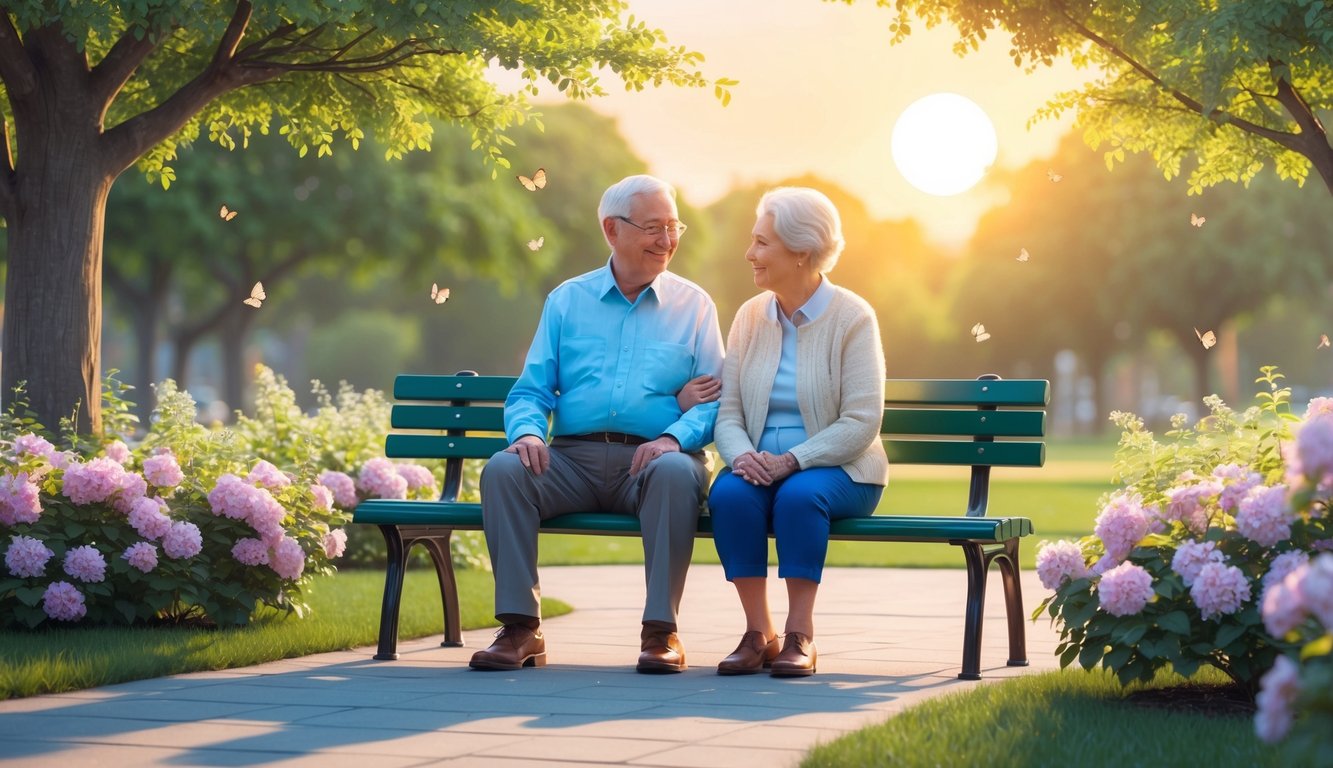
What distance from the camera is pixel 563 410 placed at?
6352 mm

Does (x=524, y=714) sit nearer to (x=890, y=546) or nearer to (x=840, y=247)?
(x=840, y=247)

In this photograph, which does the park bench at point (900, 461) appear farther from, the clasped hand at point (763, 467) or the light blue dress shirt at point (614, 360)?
the light blue dress shirt at point (614, 360)

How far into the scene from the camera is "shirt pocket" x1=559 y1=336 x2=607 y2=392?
249 inches

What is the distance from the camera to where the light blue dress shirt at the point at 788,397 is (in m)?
6.07

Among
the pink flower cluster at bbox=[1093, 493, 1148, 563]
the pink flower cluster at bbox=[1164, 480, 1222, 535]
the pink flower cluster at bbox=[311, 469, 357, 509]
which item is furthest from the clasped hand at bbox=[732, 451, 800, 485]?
the pink flower cluster at bbox=[311, 469, 357, 509]

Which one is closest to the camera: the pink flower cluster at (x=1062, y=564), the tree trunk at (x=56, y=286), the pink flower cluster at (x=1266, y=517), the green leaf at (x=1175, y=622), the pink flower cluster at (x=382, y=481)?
the pink flower cluster at (x=1266, y=517)

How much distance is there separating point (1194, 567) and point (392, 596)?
3031mm

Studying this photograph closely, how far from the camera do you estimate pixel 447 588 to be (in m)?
6.82

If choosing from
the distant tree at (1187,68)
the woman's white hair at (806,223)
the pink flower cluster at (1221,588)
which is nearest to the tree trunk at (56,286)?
the woman's white hair at (806,223)

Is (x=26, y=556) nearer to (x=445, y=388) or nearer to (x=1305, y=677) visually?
(x=445, y=388)

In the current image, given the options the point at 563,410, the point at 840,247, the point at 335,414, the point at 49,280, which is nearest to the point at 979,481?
the point at 840,247

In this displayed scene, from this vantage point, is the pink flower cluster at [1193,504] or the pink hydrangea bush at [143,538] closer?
the pink flower cluster at [1193,504]

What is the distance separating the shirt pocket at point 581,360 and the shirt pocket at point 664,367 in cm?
17

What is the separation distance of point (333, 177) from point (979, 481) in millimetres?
26135
